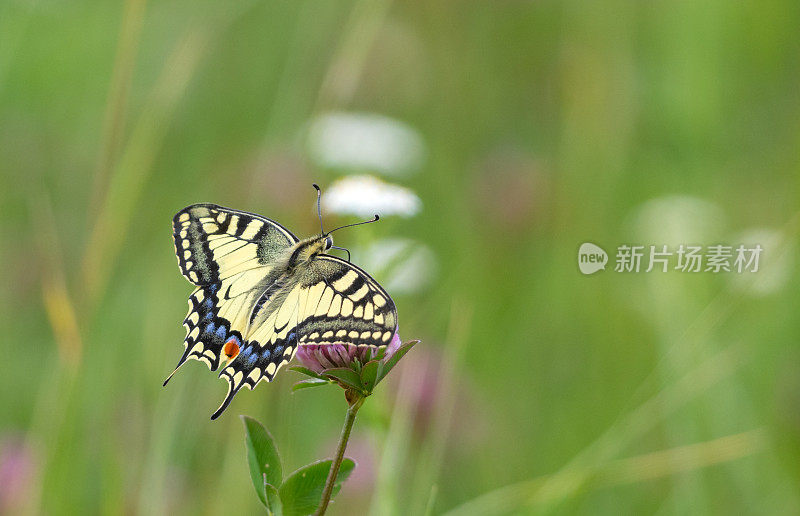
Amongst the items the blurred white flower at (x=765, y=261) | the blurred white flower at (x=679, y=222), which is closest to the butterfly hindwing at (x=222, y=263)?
the blurred white flower at (x=765, y=261)

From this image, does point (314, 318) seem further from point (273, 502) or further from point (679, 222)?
point (679, 222)

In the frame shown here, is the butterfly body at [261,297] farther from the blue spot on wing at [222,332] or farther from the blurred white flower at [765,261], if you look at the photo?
the blurred white flower at [765,261]

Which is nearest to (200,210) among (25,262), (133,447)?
(133,447)

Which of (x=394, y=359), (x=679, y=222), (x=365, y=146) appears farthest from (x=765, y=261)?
(x=394, y=359)

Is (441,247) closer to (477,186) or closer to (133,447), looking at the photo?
(477,186)

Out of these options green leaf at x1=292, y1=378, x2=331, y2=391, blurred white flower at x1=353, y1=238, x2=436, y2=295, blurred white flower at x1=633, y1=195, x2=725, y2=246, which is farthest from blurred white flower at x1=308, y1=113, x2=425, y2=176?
green leaf at x1=292, y1=378, x2=331, y2=391

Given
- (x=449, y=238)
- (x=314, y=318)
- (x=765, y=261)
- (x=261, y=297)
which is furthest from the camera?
(x=449, y=238)
